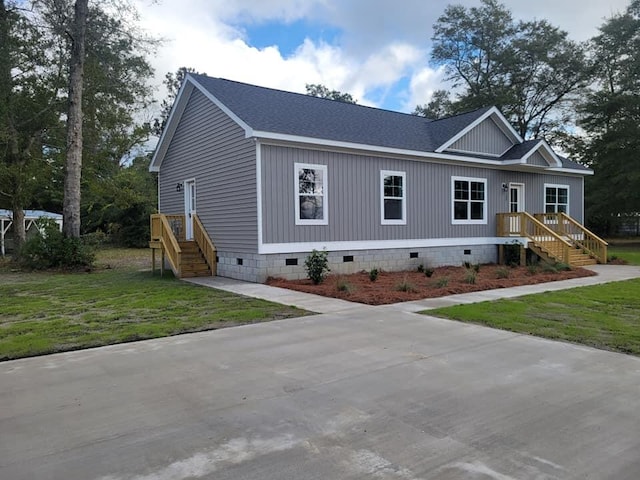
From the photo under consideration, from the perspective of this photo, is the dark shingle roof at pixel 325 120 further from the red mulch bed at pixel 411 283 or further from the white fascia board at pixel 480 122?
the red mulch bed at pixel 411 283

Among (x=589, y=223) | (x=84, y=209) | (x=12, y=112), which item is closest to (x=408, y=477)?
(x=12, y=112)

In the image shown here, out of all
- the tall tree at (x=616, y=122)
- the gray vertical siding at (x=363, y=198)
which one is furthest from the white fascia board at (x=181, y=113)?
the tall tree at (x=616, y=122)

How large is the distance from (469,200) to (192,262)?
8.98 meters

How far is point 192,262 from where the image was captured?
13469 mm

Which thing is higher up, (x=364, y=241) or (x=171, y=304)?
(x=364, y=241)

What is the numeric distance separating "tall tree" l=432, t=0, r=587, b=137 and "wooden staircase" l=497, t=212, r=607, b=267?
17.1 m

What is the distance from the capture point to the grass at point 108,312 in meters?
5.90

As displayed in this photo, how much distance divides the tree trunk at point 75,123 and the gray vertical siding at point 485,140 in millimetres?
12424

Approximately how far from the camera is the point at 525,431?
3.18 meters

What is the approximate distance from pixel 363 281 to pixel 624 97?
2231 centimetres

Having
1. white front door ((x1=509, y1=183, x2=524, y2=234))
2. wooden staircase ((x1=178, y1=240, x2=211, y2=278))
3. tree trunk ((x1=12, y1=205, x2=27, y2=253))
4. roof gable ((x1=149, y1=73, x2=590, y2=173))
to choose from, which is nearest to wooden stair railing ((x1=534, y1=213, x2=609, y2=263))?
white front door ((x1=509, y1=183, x2=524, y2=234))

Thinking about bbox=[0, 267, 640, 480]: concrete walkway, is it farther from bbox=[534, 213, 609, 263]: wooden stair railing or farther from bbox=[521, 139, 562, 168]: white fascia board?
bbox=[534, 213, 609, 263]: wooden stair railing

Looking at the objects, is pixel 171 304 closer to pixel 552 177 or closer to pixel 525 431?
pixel 525 431

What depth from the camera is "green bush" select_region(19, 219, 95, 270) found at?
1573 centimetres
